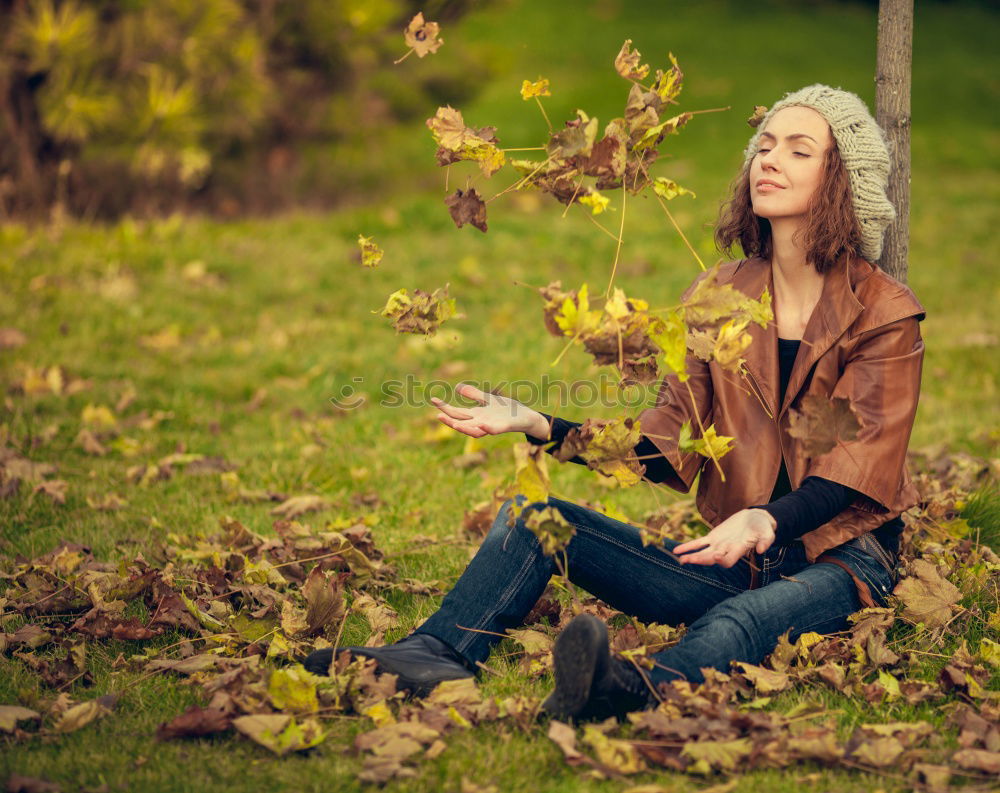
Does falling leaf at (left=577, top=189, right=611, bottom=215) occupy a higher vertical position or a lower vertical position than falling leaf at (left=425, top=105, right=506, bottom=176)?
lower

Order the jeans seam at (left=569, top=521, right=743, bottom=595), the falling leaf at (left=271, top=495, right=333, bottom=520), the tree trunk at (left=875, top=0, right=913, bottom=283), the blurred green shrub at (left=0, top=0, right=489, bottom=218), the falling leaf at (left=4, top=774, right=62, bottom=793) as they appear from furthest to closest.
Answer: the blurred green shrub at (left=0, top=0, right=489, bottom=218) < the falling leaf at (left=271, top=495, right=333, bottom=520) < the tree trunk at (left=875, top=0, right=913, bottom=283) < the jeans seam at (left=569, top=521, right=743, bottom=595) < the falling leaf at (left=4, top=774, right=62, bottom=793)

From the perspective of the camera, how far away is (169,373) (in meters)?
5.75

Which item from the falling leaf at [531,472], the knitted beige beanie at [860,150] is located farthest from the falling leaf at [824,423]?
the knitted beige beanie at [860,150]

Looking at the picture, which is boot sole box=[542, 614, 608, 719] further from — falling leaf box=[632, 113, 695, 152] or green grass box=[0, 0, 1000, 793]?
falling leaf box=[632, 113, 695, 152]

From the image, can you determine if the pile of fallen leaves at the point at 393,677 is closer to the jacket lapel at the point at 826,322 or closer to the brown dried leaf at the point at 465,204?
the jacket lapel at the point at 826,322

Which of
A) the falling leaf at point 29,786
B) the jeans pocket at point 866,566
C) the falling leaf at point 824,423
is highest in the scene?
the falling leaf at point 824,423

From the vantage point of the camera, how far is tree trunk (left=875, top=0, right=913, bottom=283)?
11.2ft

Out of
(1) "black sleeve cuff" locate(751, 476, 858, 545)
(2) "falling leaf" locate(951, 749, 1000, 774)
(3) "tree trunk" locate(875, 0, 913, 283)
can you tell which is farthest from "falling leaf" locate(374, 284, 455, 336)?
(3) "tree trunk" locate(875, 0, 913, 283)

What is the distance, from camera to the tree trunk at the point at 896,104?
11.2 feet

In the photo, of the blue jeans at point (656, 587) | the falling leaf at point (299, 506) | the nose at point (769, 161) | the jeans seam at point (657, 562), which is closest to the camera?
the blue jeans at point (656, 587)

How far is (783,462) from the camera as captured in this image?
2.84 m

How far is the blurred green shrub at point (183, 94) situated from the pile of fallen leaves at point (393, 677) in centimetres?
528

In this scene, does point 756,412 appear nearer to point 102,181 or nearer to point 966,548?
point 966,548

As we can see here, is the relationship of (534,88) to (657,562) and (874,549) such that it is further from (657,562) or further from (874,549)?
(874,549)
